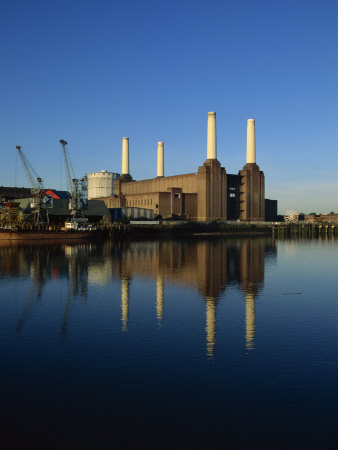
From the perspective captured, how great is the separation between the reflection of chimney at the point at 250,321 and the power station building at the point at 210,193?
4270 inches

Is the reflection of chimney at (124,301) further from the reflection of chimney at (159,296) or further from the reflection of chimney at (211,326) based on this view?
the reflection of chimney at (211,326)

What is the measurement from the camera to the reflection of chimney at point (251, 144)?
136738 millimetres

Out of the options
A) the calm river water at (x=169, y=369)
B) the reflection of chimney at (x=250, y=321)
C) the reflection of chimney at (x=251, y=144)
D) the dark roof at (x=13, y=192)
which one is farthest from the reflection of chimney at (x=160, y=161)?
the reflection of chimney at (x=250, y=321)

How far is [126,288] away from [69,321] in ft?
34.5

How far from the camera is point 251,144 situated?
14300 centimetres

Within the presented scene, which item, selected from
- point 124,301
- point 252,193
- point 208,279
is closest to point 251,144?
point 252,193

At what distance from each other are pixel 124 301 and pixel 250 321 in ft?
27.6

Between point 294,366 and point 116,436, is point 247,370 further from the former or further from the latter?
point 116,436

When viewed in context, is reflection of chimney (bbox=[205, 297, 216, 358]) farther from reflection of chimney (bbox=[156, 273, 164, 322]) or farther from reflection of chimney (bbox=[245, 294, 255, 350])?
reflection of chimney (bbox=[156, 273, 164, 322])

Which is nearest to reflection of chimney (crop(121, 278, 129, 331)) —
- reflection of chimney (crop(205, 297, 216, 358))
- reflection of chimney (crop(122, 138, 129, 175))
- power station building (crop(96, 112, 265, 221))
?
reflection of chimney (crop(205, 297, 216, 358))

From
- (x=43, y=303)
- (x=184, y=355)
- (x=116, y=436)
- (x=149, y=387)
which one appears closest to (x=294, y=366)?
(x=184, y=355)

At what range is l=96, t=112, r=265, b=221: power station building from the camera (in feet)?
462

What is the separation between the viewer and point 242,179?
153 metres

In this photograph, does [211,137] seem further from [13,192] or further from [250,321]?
[250,321]
